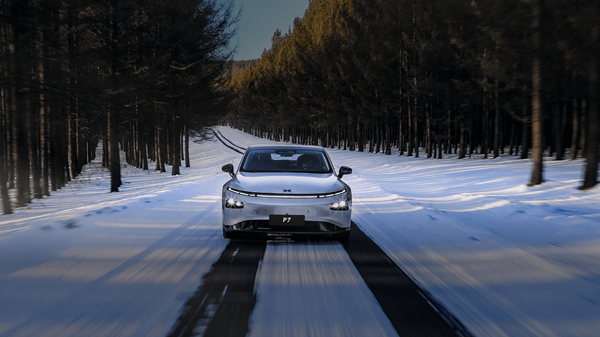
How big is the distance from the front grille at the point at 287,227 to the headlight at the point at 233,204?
0.78ft

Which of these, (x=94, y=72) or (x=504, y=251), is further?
(x=94, y=72)

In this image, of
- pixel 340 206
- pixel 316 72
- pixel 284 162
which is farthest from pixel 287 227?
pixel 316 72

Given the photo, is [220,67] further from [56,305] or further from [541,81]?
[56,305]

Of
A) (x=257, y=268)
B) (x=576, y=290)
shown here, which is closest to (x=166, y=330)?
(x=257, y=268)

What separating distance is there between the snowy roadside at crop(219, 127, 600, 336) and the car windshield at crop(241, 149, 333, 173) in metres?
1.47

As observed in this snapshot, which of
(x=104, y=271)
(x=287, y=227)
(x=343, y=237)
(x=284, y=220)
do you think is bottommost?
(x=104, y=271)

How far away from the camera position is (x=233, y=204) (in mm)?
5855

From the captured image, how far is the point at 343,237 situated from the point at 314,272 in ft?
5.02

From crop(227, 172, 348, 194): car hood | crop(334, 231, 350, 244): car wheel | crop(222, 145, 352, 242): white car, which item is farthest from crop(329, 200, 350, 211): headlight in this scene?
crop(334, 231, 350, 244): car wheel

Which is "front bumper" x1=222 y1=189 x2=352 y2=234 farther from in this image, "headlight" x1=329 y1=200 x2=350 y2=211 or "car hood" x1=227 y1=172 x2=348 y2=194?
"car hood" x1=227 y1=172 x2=348 y2=194

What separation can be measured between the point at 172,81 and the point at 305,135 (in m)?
49.7

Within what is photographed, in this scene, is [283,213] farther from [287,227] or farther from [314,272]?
[314,272]

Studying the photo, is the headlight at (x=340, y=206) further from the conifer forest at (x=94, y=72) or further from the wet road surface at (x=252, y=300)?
the conifer forest at (x=94, y=72)

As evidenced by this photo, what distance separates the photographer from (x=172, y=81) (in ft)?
75.7
